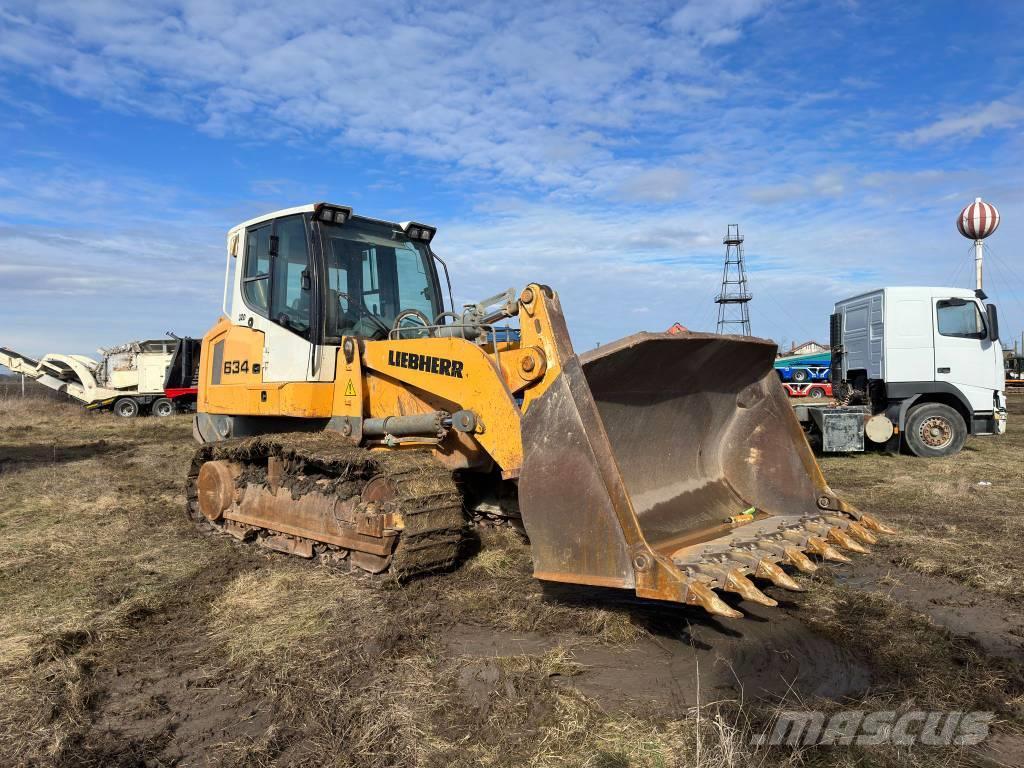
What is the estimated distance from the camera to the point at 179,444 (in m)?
17.2

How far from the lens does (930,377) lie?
42.5 ft

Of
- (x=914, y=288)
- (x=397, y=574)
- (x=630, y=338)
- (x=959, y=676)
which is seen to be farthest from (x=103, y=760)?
(x=914, y=288)

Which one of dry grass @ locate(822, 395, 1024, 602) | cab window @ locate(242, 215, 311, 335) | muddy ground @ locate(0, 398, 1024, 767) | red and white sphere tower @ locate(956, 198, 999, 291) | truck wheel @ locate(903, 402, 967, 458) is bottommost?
muddy ground @ locate(0, 398, 1024, 767)

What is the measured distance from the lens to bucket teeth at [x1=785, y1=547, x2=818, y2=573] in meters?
4.00

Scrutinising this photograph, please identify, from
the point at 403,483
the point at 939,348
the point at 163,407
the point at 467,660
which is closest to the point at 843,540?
the point at 467,660

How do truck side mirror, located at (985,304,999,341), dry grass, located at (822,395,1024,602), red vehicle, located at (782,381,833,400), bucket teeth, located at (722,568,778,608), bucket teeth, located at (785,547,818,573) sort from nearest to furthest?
bucket teeth, located at (722,568,778,608)
bucket teeth, located at (785,547,818,573)
dry grass, located at (822,395,1024,602)
truck side mirror, located at (985,304,999,341)
red vehicle, located at (782,381,833,400)

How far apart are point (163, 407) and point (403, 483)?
2375cm

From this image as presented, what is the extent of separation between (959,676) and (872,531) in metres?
1.10

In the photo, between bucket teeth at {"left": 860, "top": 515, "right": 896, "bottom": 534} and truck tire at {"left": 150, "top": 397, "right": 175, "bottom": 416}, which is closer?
bucket teeth at {"left": 860, "top": 515, "right": 896, "bottom": 534}

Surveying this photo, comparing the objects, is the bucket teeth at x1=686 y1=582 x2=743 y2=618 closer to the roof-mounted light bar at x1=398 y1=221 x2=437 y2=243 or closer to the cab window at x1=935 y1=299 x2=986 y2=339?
the roof-mounted light bar at x1=398 y1=221 x2=437 y2=243

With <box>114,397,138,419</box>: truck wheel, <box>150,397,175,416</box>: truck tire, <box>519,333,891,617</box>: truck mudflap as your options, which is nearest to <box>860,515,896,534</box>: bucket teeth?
<box>519,333,891,617</box>: truck mudflap

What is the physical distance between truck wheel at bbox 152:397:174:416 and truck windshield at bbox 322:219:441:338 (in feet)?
71.9

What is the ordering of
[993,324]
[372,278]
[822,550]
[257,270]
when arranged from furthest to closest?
[993,324], [257,270], [372,278], [822,550]

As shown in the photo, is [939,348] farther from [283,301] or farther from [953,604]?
[283,301]
